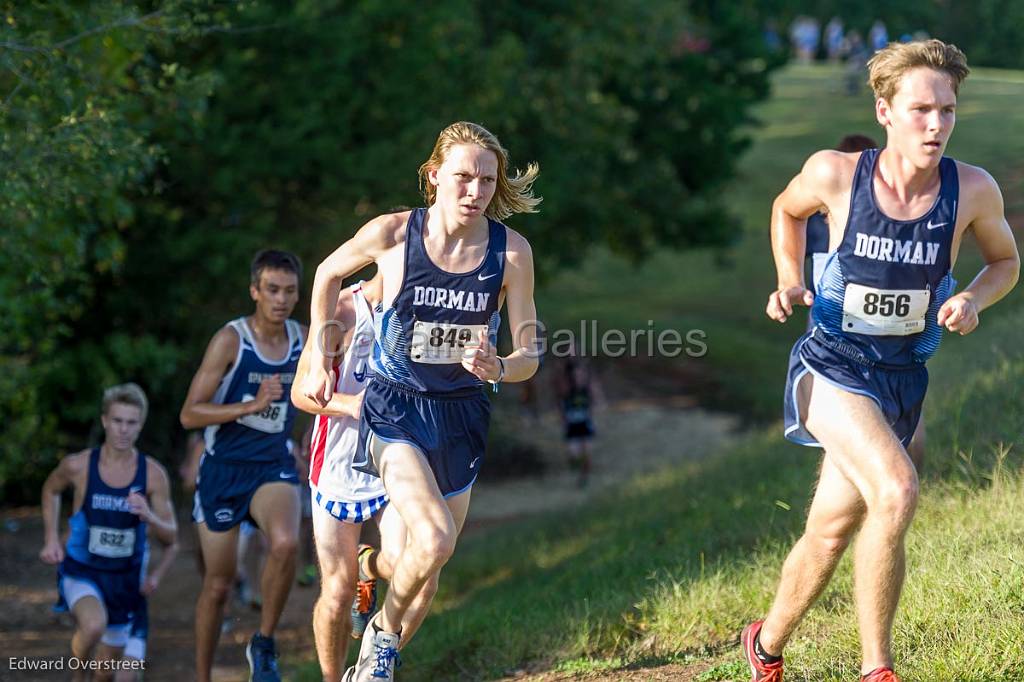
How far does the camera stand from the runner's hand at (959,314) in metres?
4.25

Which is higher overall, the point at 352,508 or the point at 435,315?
the point at 435,315

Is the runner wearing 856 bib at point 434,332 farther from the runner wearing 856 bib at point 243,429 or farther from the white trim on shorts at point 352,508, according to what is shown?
the runner wearing 856 bib at point 243,429

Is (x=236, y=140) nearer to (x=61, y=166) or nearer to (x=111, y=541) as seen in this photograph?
(x=61, y=166)

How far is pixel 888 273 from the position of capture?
177 inches

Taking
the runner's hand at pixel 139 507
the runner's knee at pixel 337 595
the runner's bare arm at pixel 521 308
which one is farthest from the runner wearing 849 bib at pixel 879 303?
the runner's hand at pixel 139 507

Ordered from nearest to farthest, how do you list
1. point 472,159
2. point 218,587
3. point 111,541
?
point 472,159
point 218,587
point 111,541

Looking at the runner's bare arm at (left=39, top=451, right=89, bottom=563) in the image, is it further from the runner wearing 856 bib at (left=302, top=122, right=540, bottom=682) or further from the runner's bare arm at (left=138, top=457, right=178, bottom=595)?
the runner wearing 856 bib at (left=302, top=122, right=540, bottom=682)

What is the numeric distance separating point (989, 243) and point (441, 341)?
6.68 ft

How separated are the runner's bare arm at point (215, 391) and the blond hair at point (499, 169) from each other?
169 centimetres

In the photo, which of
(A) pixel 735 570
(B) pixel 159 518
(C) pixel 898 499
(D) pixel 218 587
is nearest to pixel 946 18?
(A) pixel 735 570

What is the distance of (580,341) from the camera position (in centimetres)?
2556

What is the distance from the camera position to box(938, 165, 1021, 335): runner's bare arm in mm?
4508

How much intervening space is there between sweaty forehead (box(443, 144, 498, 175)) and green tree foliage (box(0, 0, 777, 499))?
3.31 meters

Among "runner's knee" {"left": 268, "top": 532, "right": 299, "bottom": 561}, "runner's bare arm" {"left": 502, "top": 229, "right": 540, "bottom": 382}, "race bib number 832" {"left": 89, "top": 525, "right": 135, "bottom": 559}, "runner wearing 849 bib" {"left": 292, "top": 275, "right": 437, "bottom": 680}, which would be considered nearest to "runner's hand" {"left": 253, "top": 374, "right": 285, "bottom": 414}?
"runner's knee" {"left": 268, "top": 532, "right": 299, "bottom": 561}
